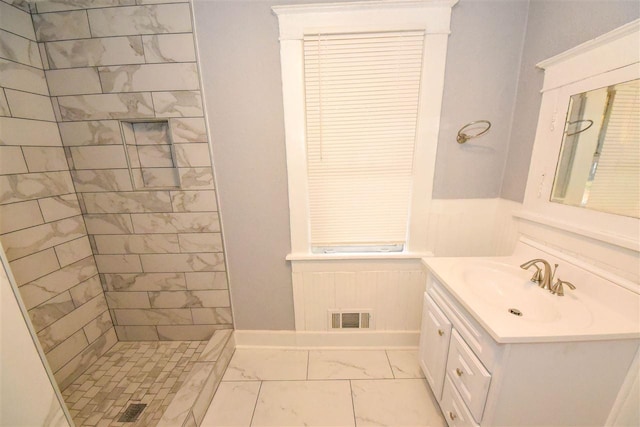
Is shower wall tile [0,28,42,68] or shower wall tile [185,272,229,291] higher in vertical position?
shower wall tile [0,28,42,68]

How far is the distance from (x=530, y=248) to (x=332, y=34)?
1688 millimetres

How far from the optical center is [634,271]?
86 centimetres

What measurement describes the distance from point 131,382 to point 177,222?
1.14 metres

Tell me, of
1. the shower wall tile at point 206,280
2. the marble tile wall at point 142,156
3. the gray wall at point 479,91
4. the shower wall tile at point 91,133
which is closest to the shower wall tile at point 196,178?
the marble tile wall at point 142,156

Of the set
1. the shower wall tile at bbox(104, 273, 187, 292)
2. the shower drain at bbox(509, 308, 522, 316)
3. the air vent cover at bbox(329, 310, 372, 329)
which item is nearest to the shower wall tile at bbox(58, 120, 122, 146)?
the shower wall tile at bbox(104, 273, 187, 292)

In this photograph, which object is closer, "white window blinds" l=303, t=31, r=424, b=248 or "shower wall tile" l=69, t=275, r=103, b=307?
"white window blinds" l=303, t=31, r=424, b=248

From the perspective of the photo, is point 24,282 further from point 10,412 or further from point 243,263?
point 243,263

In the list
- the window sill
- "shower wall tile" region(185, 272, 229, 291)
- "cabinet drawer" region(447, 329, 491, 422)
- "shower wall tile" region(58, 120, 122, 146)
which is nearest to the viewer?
"cabinet drawer" region(447, 329, 491, 422)

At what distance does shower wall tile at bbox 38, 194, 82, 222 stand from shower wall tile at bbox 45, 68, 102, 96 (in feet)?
2.24

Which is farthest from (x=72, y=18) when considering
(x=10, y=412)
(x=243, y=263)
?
(x=10, y=412)

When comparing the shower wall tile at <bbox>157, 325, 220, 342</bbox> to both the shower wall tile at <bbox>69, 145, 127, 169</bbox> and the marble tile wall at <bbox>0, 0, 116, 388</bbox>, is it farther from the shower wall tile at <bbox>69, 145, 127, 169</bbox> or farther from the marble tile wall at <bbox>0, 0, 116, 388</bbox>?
the shower wall tile at <bbox>69, 145, 127, 169</bbox>

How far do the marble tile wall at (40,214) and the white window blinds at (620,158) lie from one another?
2.98 m

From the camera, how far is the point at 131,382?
1540 millimetres

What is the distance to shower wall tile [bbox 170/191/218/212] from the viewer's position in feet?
5.11
